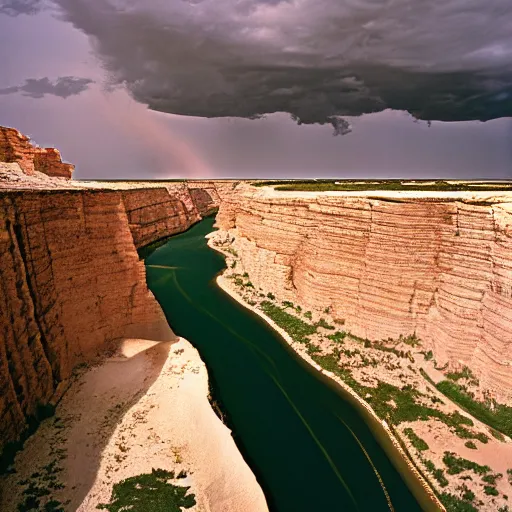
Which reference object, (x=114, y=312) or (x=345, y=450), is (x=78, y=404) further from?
(x=345, y=450)

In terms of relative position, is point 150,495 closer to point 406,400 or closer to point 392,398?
point 392,398

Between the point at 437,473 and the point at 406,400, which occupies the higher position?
the point at 406,400

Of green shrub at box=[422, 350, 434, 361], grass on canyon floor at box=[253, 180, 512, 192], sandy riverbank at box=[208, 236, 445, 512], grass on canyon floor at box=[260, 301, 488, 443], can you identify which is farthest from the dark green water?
grass on canyon floor at box=[253, 180, 512, 192]

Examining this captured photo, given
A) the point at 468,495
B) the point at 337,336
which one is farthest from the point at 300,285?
the point at 468,495

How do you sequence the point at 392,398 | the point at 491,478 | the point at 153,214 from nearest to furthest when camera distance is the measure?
the point at 491,478 < the point at 392,398 < the point at 153,214

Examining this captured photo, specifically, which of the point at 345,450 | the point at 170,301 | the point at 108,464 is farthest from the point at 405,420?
the point at 170,301

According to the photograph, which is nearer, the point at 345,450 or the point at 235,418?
the point at 345,450
